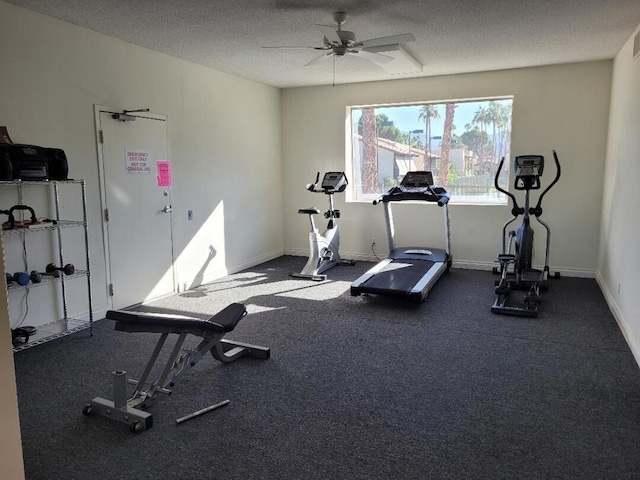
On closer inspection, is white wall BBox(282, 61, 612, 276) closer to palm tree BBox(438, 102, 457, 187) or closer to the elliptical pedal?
palm tree BBox(438, 102, 457, 187)

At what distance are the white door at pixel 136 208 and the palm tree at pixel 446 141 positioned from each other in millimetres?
3854

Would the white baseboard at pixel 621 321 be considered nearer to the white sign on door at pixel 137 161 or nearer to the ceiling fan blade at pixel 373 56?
the ceiling fan blade at pixel 373 56

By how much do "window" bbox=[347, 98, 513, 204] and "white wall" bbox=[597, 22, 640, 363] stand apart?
4.38 feet

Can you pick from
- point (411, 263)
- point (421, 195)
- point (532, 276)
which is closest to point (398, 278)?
point (411, 263)

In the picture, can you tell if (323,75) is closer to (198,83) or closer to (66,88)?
(198,83)

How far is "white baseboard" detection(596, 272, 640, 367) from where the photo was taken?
3676 mm

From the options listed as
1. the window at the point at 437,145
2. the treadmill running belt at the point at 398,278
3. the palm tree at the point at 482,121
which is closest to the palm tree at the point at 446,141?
the window at the point at 437,145

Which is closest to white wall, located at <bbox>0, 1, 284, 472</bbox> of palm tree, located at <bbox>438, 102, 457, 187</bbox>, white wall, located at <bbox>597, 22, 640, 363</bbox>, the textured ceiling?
the textured ceiling

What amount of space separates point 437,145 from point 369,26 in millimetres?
3009

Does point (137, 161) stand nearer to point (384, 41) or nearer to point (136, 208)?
point (136, 208)

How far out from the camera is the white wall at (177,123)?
3.99 meters

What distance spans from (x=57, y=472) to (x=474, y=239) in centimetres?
573

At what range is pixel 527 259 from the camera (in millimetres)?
5297

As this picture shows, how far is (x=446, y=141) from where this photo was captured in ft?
22.9
